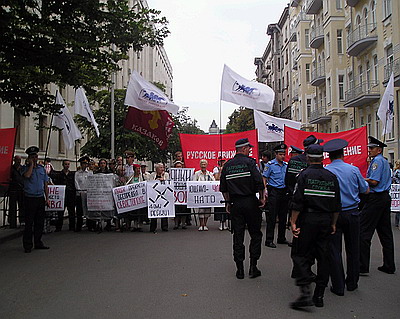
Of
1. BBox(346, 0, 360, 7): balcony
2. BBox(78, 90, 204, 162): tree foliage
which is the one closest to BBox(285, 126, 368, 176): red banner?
BBox(78, 90, 204, 162): tree foliage

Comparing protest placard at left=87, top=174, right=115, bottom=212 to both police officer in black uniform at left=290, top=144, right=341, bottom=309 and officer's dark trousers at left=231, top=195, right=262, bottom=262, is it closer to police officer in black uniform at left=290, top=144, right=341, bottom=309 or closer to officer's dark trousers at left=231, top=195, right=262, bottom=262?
officer's dark trousers at left=231, top=195, right=262, bottom=262

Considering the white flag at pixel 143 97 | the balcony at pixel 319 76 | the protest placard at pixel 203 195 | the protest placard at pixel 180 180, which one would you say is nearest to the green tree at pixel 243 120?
the balcony at pixel 319 76

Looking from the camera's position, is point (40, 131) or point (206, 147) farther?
point (40, 131)

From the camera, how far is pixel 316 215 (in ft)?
18.1

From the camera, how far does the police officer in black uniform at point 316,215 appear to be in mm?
5477

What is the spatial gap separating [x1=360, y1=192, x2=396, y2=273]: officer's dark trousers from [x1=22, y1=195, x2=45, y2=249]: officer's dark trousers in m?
6.14

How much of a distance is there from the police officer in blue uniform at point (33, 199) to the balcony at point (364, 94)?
23.0m

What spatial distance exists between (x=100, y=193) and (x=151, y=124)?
3.01m

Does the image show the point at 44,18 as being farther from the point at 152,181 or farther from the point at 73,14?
the point at 152,181

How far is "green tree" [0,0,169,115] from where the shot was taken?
10.0 meters

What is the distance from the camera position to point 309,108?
160ft

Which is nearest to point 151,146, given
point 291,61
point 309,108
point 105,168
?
point 105,168

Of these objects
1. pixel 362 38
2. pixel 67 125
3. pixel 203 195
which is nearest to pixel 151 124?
pixel 67 125

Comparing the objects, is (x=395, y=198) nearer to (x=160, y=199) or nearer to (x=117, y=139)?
(x=160, y=199)
